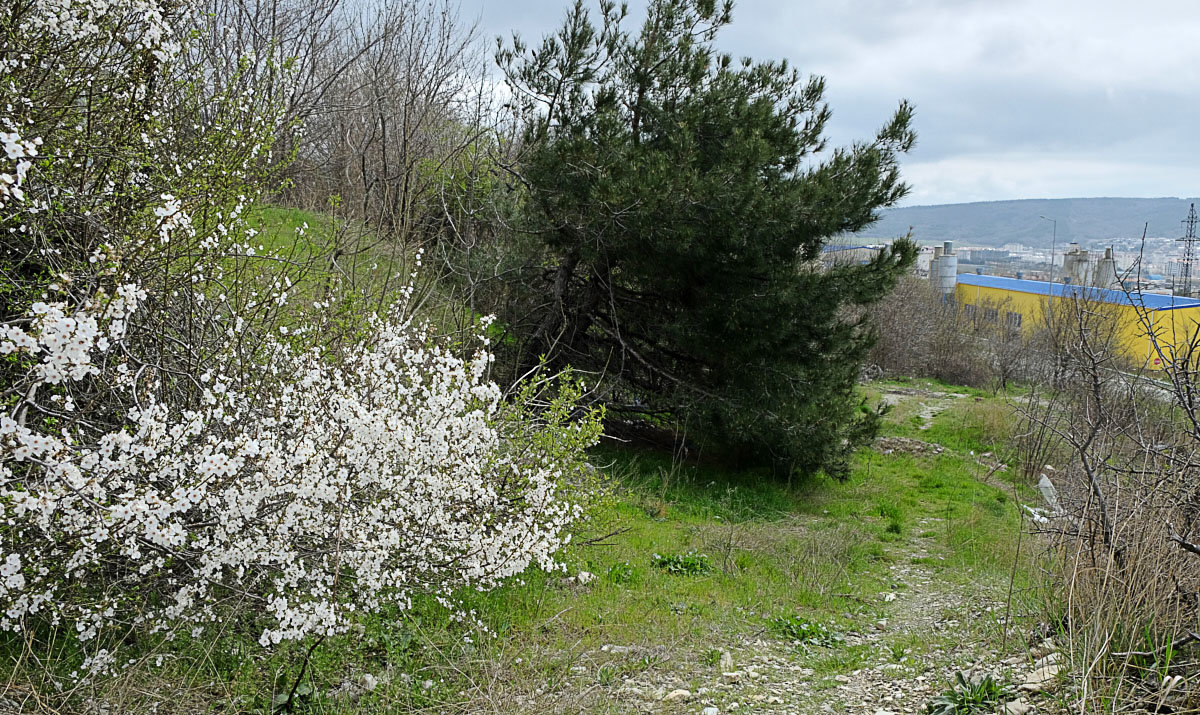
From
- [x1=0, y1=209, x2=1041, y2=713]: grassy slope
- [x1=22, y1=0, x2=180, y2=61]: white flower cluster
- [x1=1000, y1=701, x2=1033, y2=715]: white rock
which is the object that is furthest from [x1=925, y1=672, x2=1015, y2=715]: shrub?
[x1=22, y1=0, x2=180, y2=61]: white flower cluster

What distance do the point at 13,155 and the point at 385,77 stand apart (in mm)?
9796

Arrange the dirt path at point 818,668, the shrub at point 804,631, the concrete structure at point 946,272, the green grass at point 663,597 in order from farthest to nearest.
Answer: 1. the concrete structure at point 946,272
2. the shrub at point 804,631
3. the dirt path at point 818,668
4. the green grass at point 663,597

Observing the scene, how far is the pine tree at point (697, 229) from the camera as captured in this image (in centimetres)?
802

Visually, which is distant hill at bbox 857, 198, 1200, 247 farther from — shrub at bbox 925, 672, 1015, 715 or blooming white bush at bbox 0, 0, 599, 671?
blooming white bush at bbox 0, 0, 599, 671

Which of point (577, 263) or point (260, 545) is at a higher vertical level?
point (577, 263)

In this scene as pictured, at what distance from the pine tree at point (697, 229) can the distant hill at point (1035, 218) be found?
22.8 m

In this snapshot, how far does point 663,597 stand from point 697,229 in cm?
396

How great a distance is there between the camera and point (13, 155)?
7.56 ft

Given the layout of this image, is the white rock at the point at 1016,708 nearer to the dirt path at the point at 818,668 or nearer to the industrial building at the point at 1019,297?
the dirt path at the point at 818,668

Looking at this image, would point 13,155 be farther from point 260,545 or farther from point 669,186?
point 669,186

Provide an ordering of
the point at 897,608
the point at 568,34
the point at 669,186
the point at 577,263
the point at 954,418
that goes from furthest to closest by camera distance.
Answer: the point at 954,418 < the point at 577,263 < the point at 568,34 < the point at 669,186 < the point at 897,608

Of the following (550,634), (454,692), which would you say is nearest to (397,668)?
(454,692)

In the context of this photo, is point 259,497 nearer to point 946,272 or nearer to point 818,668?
point 818,668

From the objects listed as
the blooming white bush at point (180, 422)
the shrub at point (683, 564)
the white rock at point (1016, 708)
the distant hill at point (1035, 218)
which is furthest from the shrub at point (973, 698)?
the distant hill at point (1035, 218)
